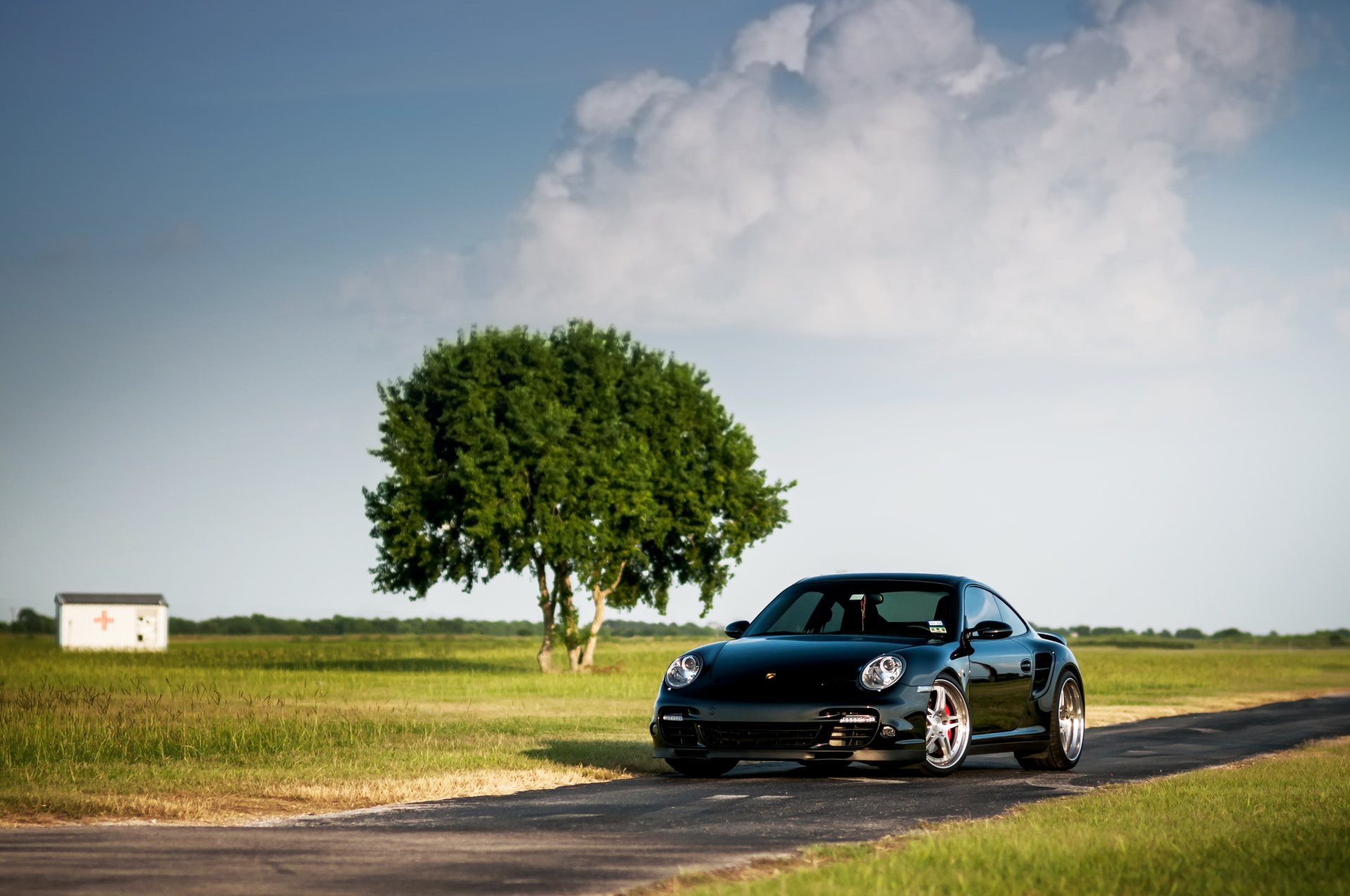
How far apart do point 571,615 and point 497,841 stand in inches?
1526

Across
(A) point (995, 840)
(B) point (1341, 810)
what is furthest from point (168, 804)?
(B) point (1341, 810)

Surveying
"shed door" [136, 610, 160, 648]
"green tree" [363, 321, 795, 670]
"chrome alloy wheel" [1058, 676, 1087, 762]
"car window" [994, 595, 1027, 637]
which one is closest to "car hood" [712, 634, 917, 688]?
"car window" [994, 595, 1027, 637]

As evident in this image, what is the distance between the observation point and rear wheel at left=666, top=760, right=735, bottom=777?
1262 cm

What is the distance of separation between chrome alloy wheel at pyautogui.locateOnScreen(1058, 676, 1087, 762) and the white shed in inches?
3088

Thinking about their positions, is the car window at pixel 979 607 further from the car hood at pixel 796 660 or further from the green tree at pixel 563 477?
the green tree at pixel 563 477

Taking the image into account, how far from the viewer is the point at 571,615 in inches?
1865

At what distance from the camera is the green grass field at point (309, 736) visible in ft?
37.7

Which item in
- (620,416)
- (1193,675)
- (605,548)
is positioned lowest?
(1193,675)

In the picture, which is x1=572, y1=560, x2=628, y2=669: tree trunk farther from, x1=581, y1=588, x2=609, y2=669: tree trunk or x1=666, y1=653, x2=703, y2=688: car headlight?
x1=666, y1=653, x2=703, y2=688: car headlight

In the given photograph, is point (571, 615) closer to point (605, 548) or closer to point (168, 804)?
point (605, 548)

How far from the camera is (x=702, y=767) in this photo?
43.5ft

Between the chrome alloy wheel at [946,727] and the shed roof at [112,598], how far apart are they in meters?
85.5

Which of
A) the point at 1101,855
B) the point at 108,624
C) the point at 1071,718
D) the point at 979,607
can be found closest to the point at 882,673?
the point at 979,607

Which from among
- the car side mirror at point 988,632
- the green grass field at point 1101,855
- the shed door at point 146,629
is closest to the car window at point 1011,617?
the car side mirror at point 988,632
